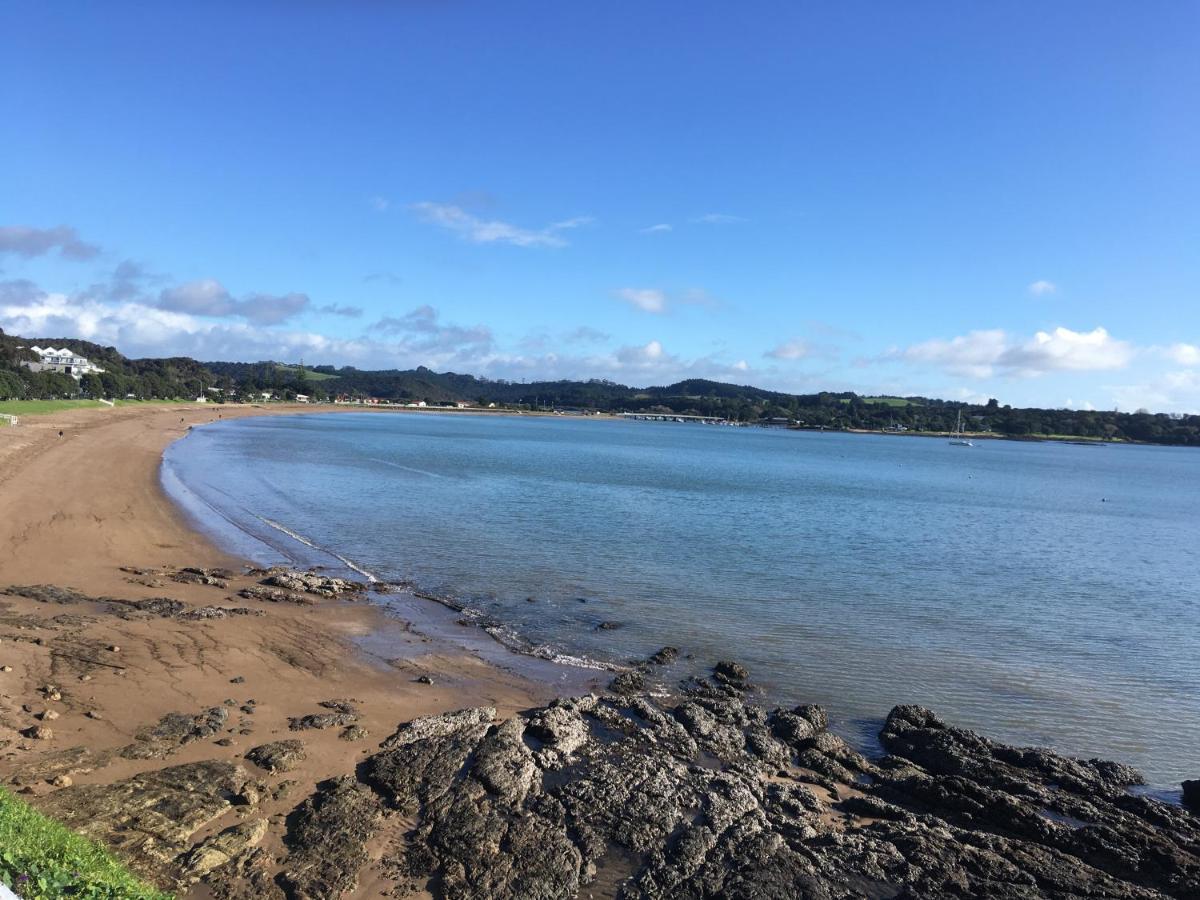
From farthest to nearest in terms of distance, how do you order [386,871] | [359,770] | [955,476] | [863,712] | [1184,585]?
[955,476] → [1184,585] → [863,712] → [359,770] → [386,871]

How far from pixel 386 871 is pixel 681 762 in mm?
4604

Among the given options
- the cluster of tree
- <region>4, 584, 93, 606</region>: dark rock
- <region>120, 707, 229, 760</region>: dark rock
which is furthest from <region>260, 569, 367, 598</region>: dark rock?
the cluster of tree

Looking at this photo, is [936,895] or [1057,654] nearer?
[936,895]

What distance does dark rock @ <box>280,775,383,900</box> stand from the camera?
24.4 feet

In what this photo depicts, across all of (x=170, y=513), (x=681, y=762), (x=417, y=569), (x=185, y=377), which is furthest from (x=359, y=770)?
(x=185, y=377)

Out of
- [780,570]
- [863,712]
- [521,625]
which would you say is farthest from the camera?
[780,570]

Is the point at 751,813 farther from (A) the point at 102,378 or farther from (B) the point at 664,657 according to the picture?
(A) the point at 102,378

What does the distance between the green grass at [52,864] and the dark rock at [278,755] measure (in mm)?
2458

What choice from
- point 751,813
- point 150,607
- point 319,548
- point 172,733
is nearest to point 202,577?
point 150,607

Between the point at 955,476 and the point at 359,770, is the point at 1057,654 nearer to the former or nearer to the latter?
the point at 359,770

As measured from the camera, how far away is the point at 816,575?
25.7 m

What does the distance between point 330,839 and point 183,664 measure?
21.0ft

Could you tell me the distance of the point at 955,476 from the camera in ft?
272

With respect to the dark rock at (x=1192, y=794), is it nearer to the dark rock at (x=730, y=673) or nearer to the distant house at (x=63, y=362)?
the dark rock at (x=730, y=673)
